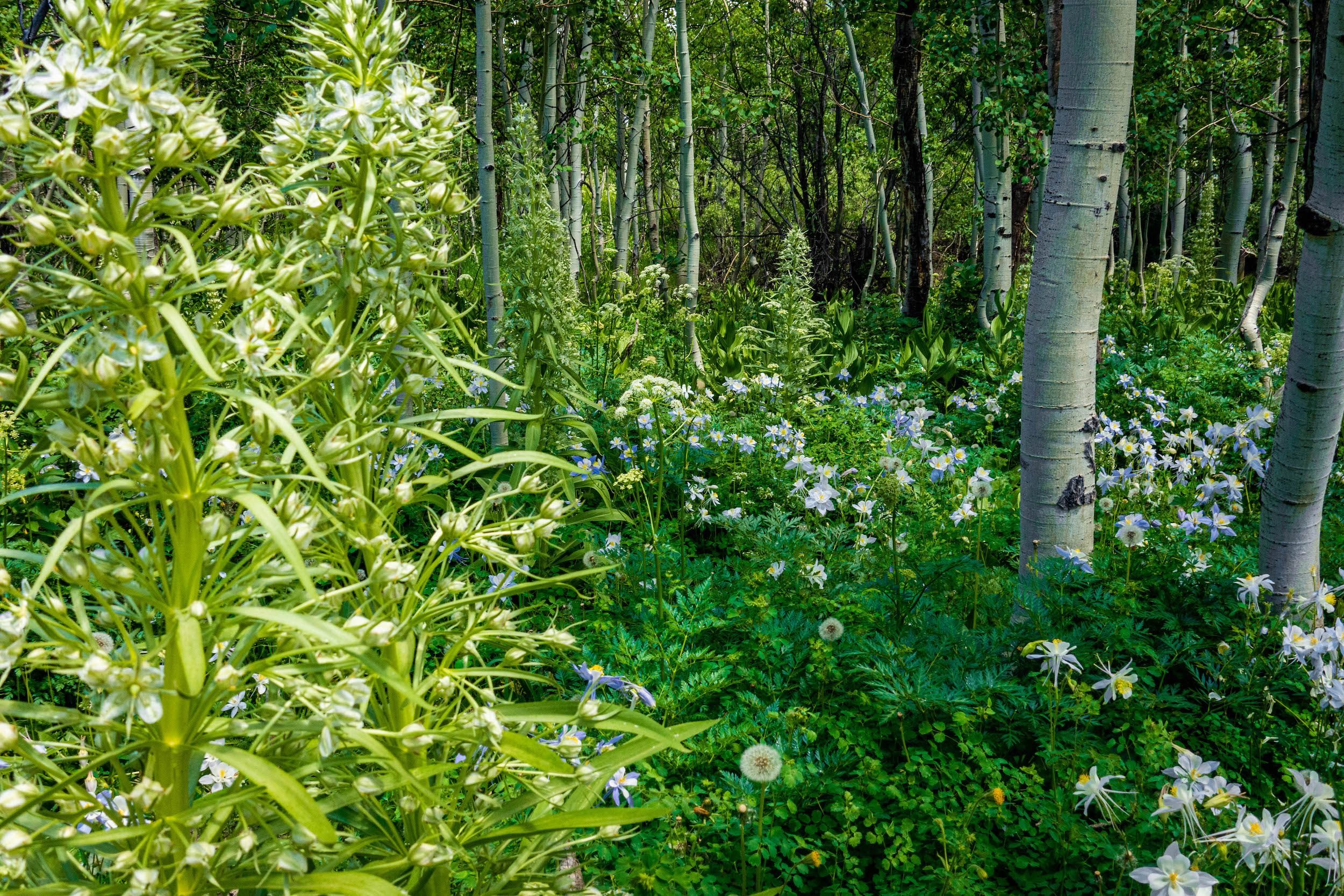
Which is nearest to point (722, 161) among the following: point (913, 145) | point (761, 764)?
point (913, 145)

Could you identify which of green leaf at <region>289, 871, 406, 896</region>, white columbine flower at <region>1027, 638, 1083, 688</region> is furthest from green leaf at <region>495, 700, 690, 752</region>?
white columbine flower at <region>1027, 638, 1083, 688</region>

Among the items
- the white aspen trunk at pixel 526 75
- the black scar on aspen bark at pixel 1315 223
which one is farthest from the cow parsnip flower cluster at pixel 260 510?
the white aspen trunk at pixel 526 75

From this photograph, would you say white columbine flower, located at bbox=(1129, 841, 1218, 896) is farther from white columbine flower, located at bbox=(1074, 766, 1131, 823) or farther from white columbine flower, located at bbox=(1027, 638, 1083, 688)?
white columbine flower, located at bbox=(1027, 638, 1083, 688)

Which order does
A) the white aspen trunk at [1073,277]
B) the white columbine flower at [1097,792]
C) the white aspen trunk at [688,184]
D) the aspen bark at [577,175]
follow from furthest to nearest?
1. the aspen bark at [577,175]
2. the white aspen trunk at [688,184]
3. the white aspen trunk at [1073,277]
4. the white columbine flower at [1097,792]

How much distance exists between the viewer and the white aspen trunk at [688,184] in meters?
6.09

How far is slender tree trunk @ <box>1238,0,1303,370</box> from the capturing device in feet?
18.4

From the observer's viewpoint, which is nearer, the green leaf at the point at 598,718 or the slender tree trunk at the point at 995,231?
the green leaf at the point at 598,718

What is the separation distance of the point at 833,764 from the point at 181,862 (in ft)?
4.74

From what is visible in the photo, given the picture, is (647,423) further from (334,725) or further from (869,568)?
(334,725)

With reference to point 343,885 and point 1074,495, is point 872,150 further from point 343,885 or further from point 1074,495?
point 343,885

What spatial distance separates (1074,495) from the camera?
2.61 meters

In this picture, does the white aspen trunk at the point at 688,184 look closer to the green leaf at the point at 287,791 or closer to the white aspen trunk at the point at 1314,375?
the white aspen trunk at the point at 1314,375

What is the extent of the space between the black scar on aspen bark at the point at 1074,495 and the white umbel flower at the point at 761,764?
1.40 m

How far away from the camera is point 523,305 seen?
404 centimetres
